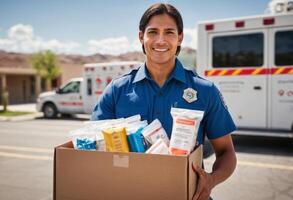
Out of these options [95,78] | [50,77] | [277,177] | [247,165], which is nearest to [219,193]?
[277,177]

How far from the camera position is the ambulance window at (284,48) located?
7.02 meters

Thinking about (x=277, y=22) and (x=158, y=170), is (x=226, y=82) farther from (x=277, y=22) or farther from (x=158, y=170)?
(x=158, y=170)

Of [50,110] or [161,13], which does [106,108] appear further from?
[50,110]

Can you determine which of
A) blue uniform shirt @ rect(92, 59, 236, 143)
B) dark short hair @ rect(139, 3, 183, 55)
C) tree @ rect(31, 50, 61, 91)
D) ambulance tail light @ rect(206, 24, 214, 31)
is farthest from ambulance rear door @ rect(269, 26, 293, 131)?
tree @ rect(31, 50, 61, 91)

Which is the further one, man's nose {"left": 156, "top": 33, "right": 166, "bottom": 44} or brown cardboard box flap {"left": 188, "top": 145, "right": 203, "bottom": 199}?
man's nose {"left": 156, "top": 33, "right": 166, "bottom": 44}

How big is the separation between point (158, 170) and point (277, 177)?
429cm

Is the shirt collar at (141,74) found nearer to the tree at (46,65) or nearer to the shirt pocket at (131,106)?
the shirt pocket at (131,106)

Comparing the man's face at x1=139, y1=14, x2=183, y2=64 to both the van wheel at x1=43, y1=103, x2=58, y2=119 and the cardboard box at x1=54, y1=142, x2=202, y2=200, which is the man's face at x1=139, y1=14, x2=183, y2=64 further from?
the van wheel at x1=43, y1=103, x2=58, y2=119

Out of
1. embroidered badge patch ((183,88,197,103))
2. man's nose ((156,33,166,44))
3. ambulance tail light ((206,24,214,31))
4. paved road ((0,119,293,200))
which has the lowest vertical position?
paved road ((0,119,293,200))

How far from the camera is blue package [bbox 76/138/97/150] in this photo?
1557 millimetres

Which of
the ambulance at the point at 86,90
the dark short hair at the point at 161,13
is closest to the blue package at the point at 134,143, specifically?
the dark short hair at the point at 161,13

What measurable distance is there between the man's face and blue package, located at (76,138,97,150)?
2.08 ft

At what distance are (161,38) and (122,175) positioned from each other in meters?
0.80

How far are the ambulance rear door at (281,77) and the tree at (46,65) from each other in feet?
101
